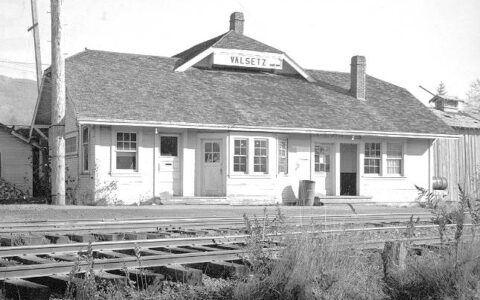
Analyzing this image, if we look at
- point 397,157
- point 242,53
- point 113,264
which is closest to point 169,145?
point 242,53

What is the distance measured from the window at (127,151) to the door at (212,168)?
103 inches

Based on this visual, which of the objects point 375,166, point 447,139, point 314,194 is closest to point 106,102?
point 314,194

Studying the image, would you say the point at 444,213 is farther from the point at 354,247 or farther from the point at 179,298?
the point at 179,298

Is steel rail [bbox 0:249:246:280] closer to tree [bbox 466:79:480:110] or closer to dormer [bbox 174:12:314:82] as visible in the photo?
dormer [bbox 174:12:314:82]

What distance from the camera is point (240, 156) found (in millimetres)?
24609

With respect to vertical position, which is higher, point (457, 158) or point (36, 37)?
point (36, 37)

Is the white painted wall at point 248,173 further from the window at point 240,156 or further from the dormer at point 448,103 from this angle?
the dormer at point 448,103

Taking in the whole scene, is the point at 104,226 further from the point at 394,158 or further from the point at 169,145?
the point at 394,158

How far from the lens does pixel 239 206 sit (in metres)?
23.5

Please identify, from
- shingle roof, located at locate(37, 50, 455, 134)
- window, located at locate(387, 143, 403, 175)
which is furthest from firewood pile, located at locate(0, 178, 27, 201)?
window, located at locate(387, 143, 403, 175)

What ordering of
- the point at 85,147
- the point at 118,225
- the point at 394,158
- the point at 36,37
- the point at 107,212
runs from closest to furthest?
the point at 118,225
the point at 107,212
the point at 85,147
the point at 394,158
the point at 36,37

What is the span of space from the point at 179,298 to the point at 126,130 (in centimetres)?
1662

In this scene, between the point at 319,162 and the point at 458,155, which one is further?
the point at 458,155

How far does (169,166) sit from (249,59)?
750cm
